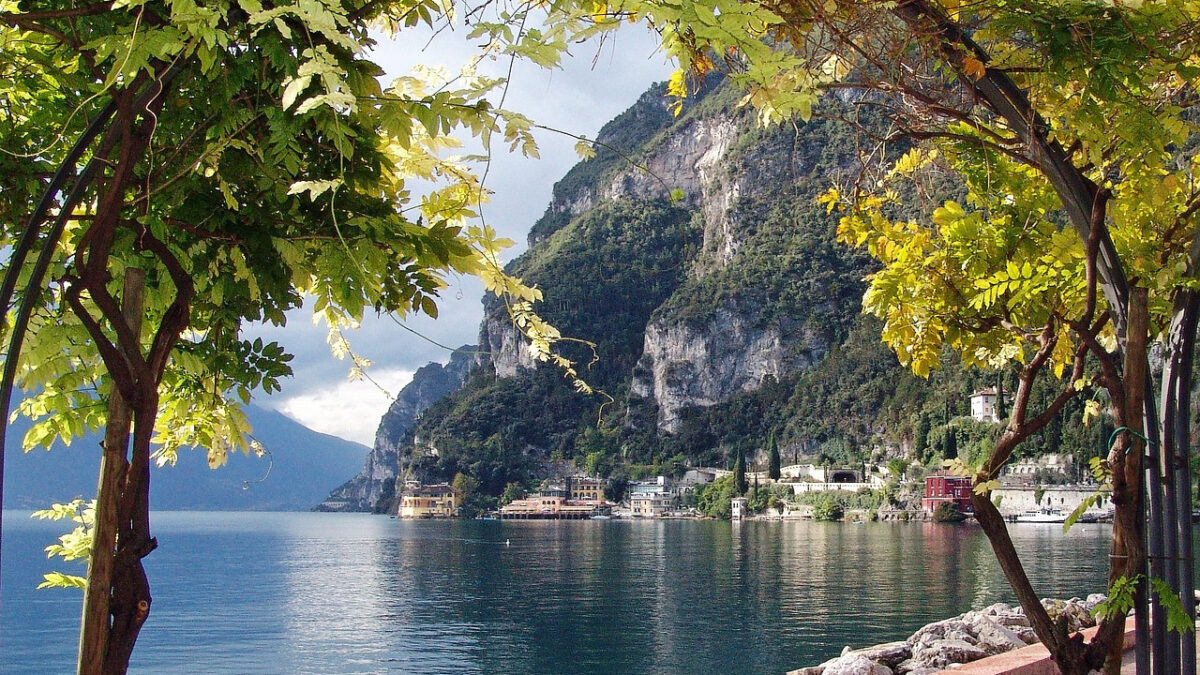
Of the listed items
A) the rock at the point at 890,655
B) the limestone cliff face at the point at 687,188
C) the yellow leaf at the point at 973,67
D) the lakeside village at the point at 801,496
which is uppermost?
the limestone cliff face at the point at 687,188

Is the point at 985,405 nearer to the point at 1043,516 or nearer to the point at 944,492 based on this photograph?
the point at 944,492

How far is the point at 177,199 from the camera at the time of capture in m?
1.75

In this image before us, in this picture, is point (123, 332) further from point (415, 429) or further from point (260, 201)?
point (415, 429)

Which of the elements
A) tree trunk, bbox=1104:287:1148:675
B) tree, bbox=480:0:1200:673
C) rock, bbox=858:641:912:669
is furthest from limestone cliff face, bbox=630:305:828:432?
tree trunk, bbox=1104:287:1148:675

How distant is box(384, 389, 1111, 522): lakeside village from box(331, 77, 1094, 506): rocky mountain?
6.11 metres

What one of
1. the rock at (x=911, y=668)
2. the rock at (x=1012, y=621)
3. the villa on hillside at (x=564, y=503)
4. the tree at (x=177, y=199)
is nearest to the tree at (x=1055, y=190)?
the tree at (x=177, y=199)

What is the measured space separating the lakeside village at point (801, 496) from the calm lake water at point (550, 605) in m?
24.7

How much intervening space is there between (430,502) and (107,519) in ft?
455

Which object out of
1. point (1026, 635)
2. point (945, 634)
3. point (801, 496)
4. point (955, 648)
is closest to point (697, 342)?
point (801, 496)

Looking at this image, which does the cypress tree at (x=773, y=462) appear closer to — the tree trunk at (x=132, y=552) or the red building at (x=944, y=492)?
the red building at (x=944, y=492)

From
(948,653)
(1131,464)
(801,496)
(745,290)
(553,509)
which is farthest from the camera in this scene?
(745,290)

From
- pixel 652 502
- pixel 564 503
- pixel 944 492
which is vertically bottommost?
pixel 564 503

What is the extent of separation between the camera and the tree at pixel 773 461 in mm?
114125

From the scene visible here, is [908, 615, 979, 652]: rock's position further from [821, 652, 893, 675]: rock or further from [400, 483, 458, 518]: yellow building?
[400, 483, 458, 518]: yellow building
